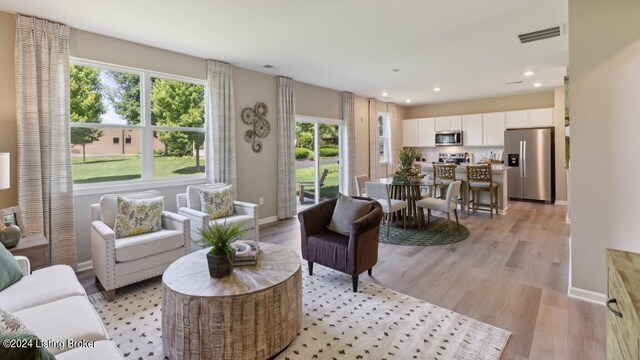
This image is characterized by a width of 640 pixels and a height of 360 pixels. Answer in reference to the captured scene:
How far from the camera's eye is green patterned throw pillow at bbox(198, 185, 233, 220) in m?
3.97

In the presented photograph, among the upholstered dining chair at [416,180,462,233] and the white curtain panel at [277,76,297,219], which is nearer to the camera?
the upholstered dining chair at [416,180,462,233]

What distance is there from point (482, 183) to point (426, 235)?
6.78ft

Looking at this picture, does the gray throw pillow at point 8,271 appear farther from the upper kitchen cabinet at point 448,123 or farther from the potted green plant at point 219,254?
the upper kitchen cabinet at point 448,123

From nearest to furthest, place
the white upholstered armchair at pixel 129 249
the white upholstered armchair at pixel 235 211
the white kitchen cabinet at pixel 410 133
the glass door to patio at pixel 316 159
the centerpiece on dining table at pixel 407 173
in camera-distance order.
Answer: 1. the white upholstered armchair at pixel 129 249
2. the white upholstered armchair at pixel 235 211
3. the centerpiece on dining table at pixel 407 173
4. the glass door to patio at pixel 316 159
5. the white kitchen cabinet at pixel 410 133

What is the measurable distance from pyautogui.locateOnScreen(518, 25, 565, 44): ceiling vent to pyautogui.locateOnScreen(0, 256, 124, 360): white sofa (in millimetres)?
4849

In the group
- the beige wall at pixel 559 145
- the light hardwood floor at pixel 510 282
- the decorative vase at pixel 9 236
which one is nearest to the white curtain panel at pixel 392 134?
the beige wall at pixel 559 145

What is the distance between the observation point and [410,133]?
9.42m

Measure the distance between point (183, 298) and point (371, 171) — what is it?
6.77 meters

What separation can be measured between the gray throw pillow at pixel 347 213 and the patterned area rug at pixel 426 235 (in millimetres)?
1456

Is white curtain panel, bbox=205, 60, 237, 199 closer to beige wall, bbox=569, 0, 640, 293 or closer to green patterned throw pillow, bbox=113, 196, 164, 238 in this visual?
green patterned throw pillow, bbox=113, 196, 164, 238

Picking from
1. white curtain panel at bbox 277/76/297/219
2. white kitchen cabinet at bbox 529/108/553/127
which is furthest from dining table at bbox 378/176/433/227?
white kitchen cabinet at bbox 529/108/553/127

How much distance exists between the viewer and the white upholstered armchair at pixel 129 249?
2760 millimetres

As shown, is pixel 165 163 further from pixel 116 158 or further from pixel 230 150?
pixel 230 150

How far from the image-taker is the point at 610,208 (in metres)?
2.55
